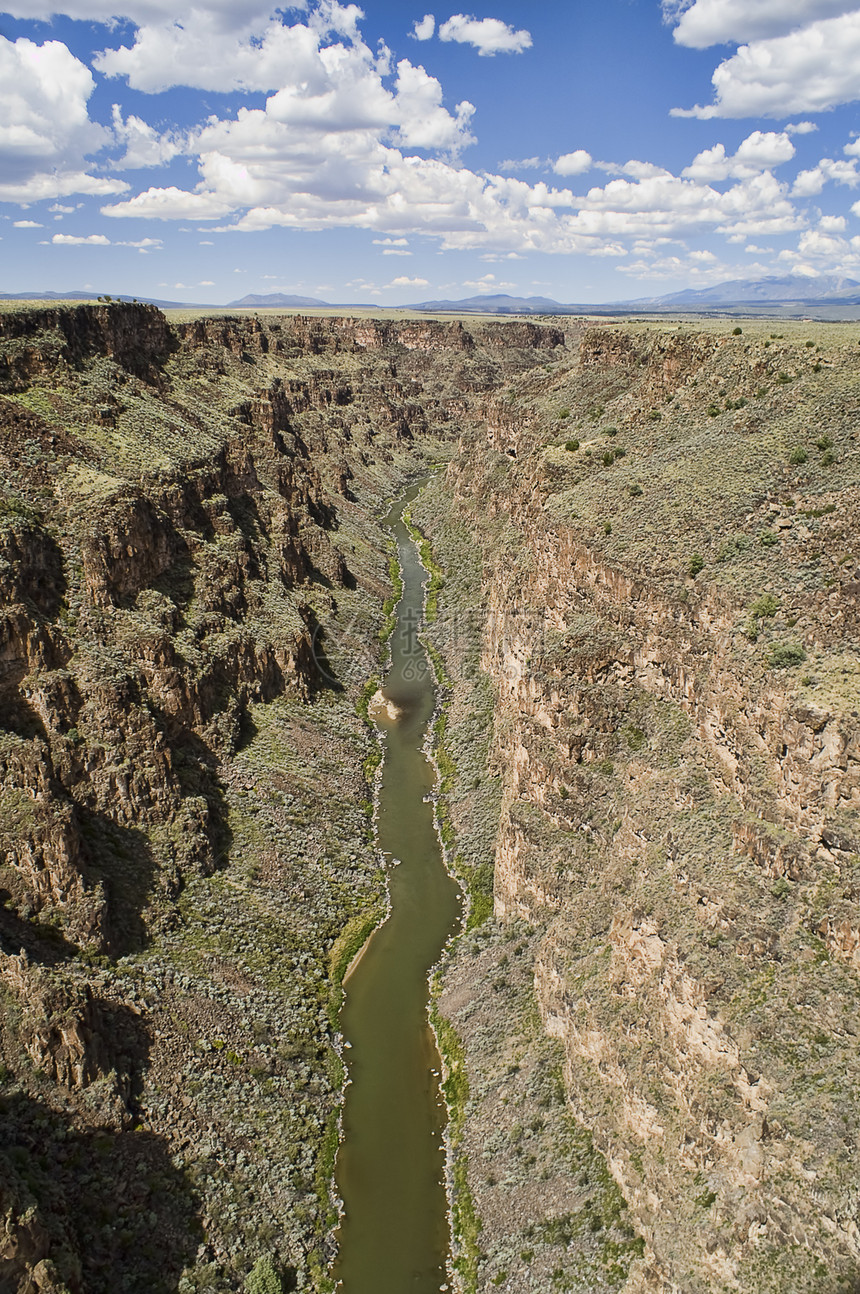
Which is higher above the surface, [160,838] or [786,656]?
[786,656]

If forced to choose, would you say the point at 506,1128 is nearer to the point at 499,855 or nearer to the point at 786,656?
the point at 499,855

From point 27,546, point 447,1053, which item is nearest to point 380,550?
point 27,546

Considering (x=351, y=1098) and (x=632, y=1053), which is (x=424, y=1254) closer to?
(x=351, y=1098)

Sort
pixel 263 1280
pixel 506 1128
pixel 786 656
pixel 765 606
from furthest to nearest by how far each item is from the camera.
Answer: pixel 765 606, pixel 506 1128, pixel 786 656, pixel 263 1280

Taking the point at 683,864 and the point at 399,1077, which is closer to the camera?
the point at 683,864

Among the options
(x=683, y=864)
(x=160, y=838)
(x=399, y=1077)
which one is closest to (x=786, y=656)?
(x=683, y=864)

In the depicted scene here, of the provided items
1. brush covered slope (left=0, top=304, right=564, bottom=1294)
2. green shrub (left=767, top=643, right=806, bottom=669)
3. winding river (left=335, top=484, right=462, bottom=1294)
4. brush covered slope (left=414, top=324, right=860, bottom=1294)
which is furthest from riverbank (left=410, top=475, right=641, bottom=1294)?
green shrub (left=767, top=643, right=806, bottom=669)

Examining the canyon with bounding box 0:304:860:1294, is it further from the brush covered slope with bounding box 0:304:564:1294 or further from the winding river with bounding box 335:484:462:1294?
the winding river with bounding box 335:484:462:1294
